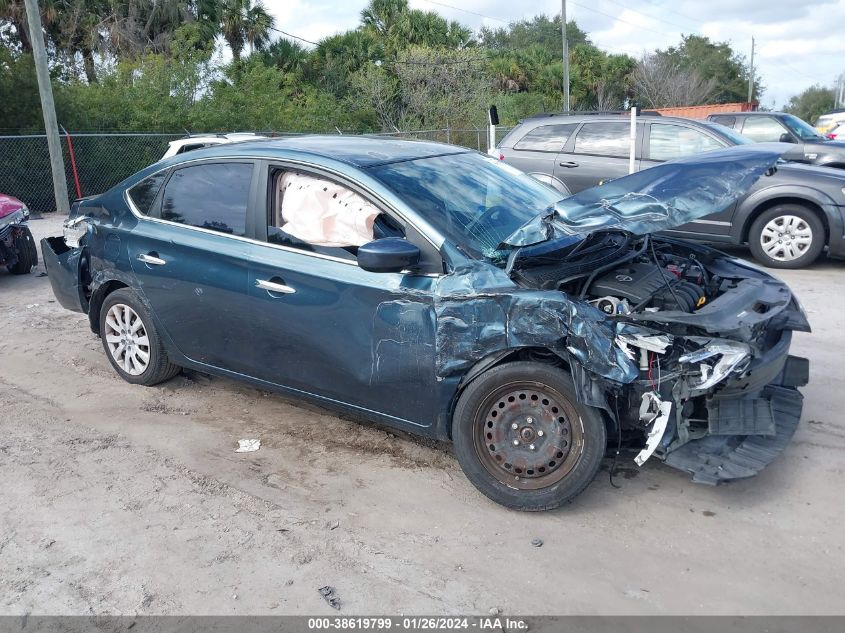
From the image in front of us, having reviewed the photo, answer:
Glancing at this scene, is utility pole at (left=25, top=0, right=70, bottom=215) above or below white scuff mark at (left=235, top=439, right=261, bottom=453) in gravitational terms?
above

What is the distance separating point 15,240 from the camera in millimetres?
9219

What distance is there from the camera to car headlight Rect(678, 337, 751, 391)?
11.4 feet

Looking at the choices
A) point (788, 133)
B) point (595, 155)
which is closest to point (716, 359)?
point (595, 155)

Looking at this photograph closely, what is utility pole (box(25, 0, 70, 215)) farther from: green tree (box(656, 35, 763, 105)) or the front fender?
green tree (box(656, 35, 763, 105))

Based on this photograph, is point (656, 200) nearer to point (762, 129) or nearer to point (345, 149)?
point (345, 149)

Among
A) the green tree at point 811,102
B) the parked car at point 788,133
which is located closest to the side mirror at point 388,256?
the parked car at point 788,133

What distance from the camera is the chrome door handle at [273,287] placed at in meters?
4.30

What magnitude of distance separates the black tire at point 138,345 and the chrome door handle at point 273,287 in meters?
1.18

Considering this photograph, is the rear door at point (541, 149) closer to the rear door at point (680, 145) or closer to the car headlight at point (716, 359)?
the rear door at point (680, 145)

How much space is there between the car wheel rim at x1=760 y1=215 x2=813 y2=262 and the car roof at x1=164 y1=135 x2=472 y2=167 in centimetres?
507

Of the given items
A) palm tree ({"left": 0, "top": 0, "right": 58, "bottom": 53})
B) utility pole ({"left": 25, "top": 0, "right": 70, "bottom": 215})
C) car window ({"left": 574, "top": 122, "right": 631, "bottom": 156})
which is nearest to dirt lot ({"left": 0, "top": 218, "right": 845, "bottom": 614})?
car window ({"left": 574, "top": 122, "right": 631, "bottom": 156})

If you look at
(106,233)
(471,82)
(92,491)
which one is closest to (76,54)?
(471,82)

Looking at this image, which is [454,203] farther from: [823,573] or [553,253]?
[823,573]

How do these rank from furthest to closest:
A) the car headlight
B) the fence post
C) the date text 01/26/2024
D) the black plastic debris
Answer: the fence post, the car headlight, the black plastic debris, the date text 01/26/2024
